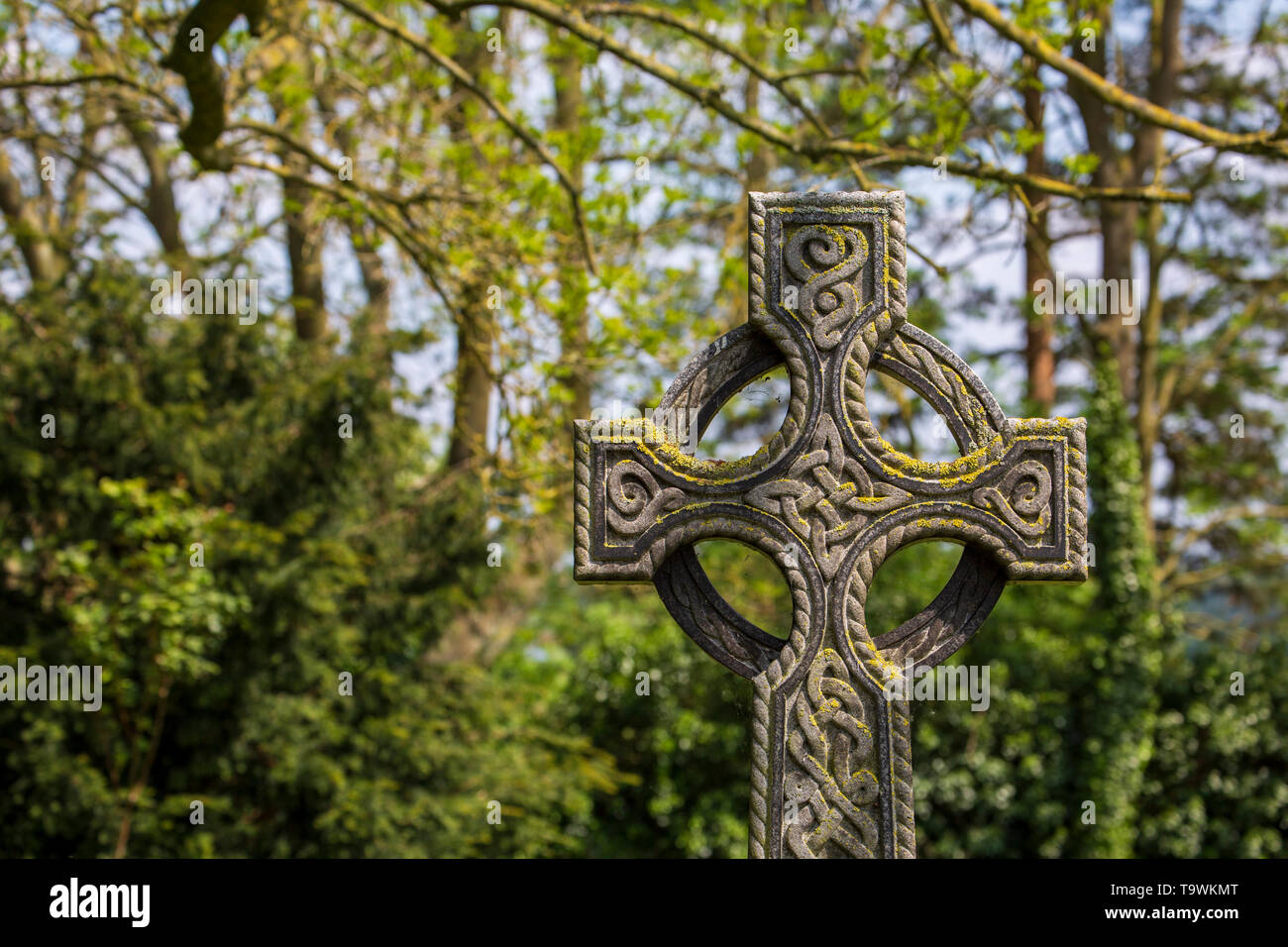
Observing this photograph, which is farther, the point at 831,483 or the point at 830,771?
the point at 831,483

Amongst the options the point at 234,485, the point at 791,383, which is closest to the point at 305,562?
the point at 234,485

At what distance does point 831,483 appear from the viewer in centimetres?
337

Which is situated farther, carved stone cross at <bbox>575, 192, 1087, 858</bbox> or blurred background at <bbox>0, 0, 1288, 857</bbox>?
blurred background at <bbox>0, 0, 1288, 857</bbox>

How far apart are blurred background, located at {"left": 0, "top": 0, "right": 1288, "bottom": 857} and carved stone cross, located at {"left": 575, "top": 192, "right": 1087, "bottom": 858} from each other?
17.6 inches

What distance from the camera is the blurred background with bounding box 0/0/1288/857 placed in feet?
23.1

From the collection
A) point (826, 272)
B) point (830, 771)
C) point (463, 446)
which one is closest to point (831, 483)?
point (826, 272)

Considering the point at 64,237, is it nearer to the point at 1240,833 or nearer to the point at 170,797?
the point at 170,797

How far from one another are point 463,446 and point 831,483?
26.5ft

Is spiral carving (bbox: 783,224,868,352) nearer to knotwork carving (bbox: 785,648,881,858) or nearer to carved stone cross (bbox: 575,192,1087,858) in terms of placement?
carved stone cross (bbox: 575,192,1087,858)

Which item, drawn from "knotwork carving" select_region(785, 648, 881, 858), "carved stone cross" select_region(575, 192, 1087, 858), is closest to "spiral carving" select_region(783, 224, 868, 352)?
"carved stone cross" select_region(575, 192, 1087, 858)

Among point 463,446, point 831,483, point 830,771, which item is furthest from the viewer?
point 463,446

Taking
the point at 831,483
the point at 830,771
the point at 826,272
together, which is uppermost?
the point at 826,272

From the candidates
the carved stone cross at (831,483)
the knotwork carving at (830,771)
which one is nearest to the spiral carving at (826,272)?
the carved stone cross at (831,483)

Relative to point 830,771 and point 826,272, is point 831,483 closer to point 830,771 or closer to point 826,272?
point 826,272
